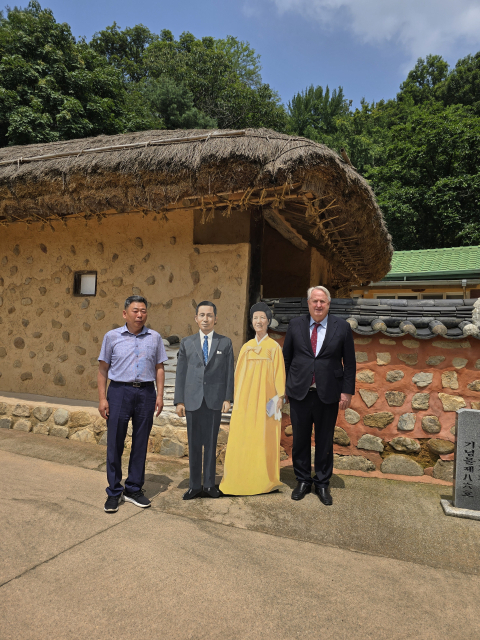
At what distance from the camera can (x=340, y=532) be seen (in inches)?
112

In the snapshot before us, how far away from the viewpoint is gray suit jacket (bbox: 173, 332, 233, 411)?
3342mm

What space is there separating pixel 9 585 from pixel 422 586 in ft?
6.86

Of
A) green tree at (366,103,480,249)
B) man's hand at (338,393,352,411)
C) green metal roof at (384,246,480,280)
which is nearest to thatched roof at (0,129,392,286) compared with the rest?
man's hand at (338,393,352,411)

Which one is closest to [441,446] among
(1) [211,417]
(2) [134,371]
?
(1) [211,417]

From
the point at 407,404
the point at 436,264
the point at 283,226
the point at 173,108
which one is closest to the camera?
the point at 407,404

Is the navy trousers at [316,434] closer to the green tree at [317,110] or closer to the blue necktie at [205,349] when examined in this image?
the blue necktie at [205,349]

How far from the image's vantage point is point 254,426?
342 centimetres

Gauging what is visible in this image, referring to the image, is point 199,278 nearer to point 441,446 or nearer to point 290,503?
point 290,503

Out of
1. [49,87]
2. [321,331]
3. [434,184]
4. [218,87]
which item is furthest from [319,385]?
[218,87]

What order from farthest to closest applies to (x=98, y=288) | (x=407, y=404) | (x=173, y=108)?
(x=173, y=108) → (x=98, y=288) → (x=407, y=404)

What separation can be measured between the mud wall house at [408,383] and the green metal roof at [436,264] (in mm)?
9478

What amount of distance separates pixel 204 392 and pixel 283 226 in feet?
9.65

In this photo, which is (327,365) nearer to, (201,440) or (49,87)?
(201,440)

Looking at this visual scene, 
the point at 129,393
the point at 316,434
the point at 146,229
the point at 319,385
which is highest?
the point at 146,229
